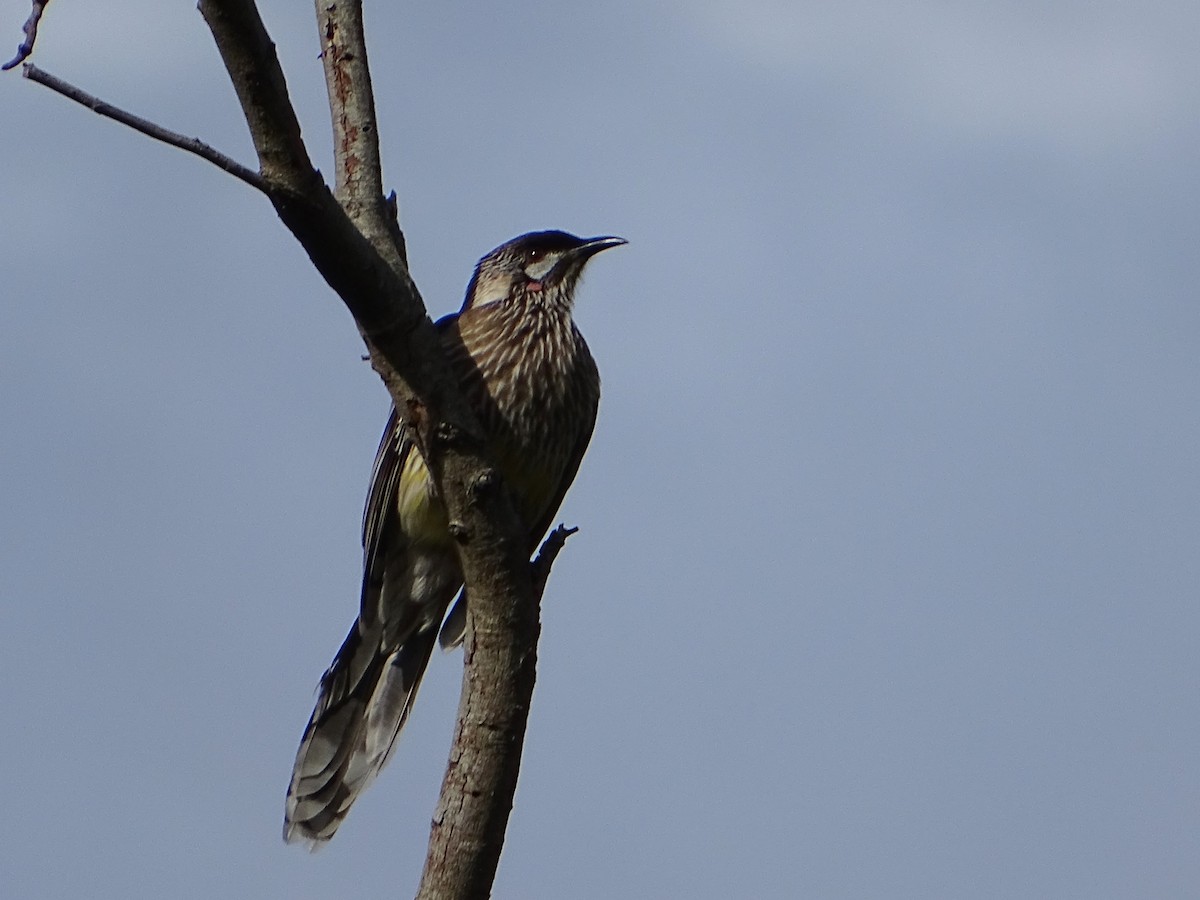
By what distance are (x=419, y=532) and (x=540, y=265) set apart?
5.13ft

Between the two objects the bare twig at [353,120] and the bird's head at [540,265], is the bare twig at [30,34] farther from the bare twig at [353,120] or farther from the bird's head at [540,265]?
the bird's head at [540,265]

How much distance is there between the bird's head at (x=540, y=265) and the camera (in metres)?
6.83

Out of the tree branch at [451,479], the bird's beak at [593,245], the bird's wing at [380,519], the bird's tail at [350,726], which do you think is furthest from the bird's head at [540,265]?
the tree branch at [451,479]

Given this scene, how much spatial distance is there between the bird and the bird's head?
1.46 feet

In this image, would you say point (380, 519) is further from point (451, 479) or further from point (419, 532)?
point (451, 479)

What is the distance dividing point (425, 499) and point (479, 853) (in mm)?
2074

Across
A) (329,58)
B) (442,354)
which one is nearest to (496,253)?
(329,58)

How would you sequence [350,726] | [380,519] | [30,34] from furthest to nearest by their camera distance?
[380,519] → [350,726] → [30,34]

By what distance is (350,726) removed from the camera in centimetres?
583

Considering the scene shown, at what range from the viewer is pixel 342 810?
556 centimetres

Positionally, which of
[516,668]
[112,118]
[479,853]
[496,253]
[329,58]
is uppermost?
[496,253]

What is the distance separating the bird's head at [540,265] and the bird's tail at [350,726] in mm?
1608

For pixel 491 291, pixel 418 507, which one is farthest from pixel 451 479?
pixel 491 291

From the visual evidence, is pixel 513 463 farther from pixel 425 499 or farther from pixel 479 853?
pixel 479 853
